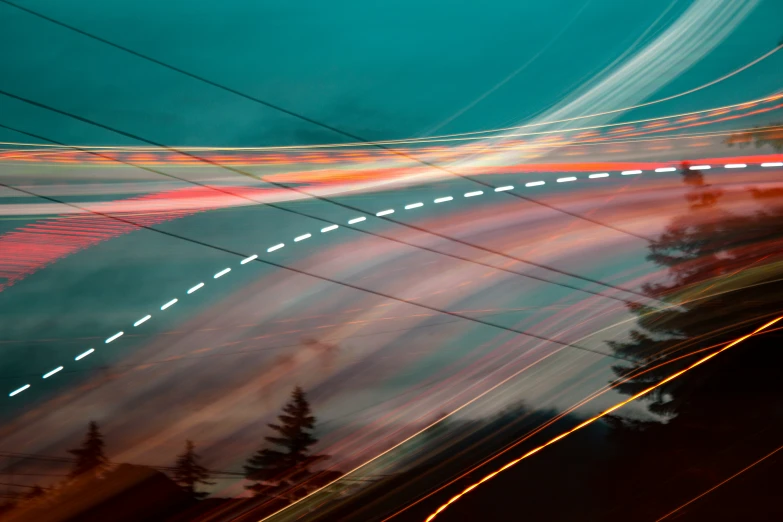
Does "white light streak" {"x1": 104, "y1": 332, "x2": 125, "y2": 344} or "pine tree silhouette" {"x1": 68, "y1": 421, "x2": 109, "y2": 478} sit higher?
"white light streak" {"x1": 104, "y1": 332, "x2": 125, "y2": 344}

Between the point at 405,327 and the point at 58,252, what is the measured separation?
249cm

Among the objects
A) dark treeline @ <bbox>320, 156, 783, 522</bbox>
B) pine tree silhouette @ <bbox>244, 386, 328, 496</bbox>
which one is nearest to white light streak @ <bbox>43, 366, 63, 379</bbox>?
pine tree silhouette @ <bbox>244, 386, 328, 496</bbox>

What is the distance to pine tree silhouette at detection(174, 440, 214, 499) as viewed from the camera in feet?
Result: 16.0

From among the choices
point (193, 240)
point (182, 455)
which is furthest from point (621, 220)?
point (182, 455)

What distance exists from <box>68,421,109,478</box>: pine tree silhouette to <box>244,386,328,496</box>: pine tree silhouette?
955 mm

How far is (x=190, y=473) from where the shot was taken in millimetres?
4883

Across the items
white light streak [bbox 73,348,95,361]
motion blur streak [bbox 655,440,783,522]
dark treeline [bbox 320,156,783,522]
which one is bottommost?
motion blur streak [bbox 655,440,783,522]

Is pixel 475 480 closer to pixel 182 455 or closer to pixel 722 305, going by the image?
pixel 182 455

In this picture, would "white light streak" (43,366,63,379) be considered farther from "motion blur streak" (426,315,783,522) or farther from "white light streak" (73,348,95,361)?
"motion blur streak" (426,315,783,522)

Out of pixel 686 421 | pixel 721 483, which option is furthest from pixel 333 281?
pixel 721 483

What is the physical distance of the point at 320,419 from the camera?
518cm

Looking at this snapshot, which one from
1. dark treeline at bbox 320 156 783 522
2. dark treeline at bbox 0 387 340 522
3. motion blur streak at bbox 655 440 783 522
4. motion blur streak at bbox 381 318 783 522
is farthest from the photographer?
motion blur streak at bbox 655 440 783 522

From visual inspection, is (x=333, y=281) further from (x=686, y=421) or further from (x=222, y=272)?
(x=686, y=421)

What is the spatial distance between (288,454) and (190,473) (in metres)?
0.67
